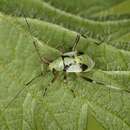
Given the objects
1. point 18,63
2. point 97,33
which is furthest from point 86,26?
point 18,63

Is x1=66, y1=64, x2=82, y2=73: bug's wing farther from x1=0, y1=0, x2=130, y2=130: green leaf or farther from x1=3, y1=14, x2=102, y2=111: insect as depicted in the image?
x1=0, y1=0, x2=130, y2=130: green leaf

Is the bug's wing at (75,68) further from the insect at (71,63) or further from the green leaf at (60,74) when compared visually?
the green leaf at (60,74)

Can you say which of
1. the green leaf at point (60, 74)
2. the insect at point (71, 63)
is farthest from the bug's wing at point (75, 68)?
the green leaf at point (60, 74)

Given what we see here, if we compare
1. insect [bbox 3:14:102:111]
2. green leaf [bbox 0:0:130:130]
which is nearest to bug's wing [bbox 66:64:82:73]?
insect [bbox 3:14:102:111]

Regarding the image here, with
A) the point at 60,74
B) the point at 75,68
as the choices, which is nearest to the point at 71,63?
the point at 75,68

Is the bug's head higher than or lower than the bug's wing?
higher

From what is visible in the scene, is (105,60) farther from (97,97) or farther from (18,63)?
(18,63)

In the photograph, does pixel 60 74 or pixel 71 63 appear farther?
pixel 71 63

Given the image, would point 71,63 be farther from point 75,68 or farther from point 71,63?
point 75,68
